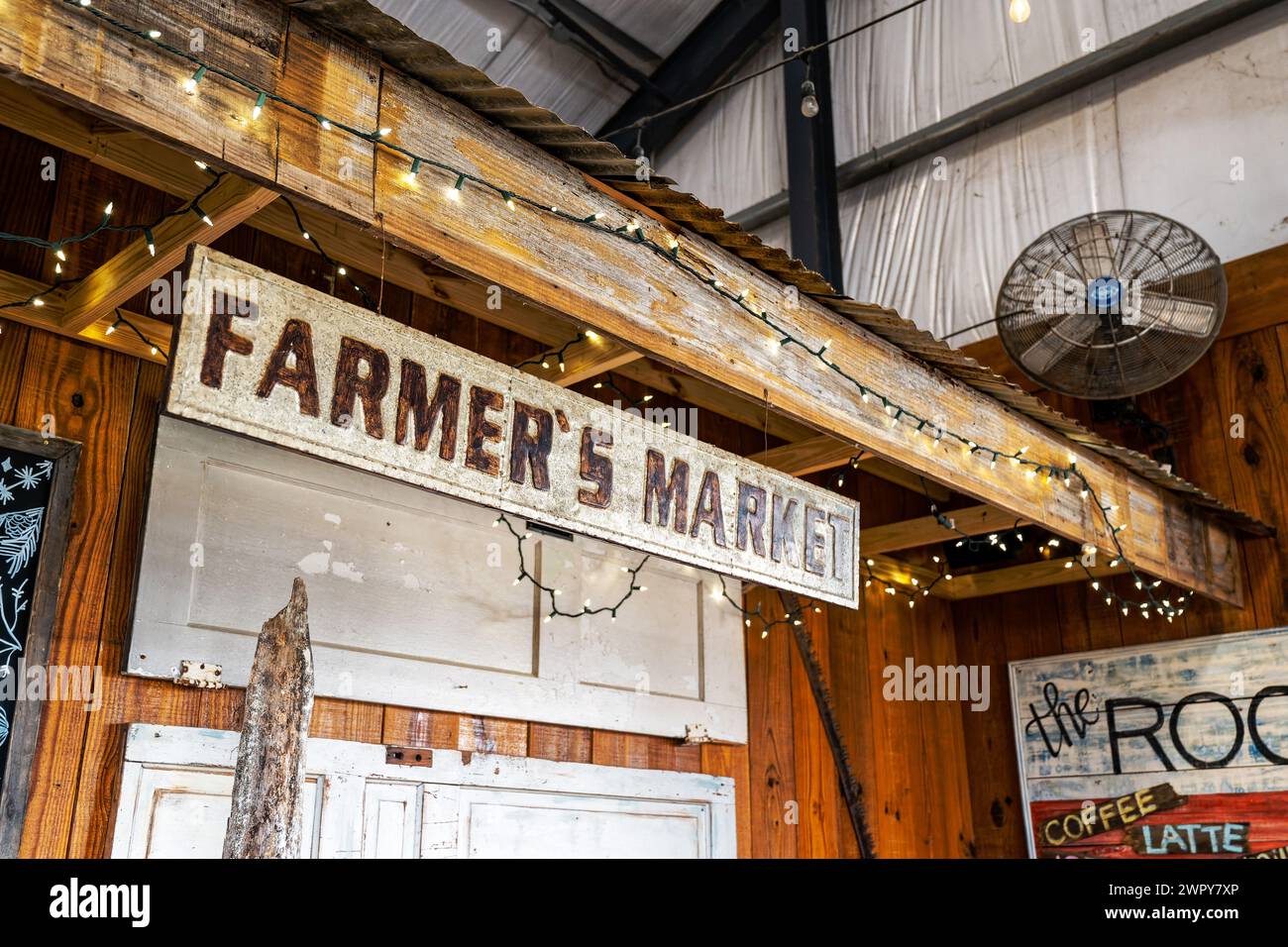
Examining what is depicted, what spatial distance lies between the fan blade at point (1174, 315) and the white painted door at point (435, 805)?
2574 mm

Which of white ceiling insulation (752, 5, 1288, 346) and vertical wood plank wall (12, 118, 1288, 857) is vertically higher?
white ceiling insulation (752, 5, 1288, 346)

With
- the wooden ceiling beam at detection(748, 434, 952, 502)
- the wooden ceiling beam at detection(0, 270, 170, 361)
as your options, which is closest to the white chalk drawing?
the wooden ceiling beam at detection(0, 270, 170, 361)

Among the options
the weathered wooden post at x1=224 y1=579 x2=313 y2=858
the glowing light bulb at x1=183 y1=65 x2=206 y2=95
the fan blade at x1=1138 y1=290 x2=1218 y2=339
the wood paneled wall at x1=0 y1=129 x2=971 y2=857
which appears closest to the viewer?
the glowing light bulb at x1=183 y1=65 x2=206 y2=95

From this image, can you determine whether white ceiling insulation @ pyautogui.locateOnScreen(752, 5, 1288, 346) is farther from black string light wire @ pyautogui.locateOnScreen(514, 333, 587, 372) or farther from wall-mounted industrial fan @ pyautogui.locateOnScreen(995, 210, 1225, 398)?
black string light wire @ pyautogui.locateOnScreen(514, 333, 587, 372)

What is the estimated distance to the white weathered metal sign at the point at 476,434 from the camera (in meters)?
1.90

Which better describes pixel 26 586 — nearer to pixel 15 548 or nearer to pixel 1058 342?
pixel 15 548

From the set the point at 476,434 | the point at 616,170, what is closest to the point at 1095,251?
the point at 616,170

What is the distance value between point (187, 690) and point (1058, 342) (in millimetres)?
3700

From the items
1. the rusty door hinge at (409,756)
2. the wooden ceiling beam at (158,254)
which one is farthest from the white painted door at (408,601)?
the wooden ceiling beam at (158,254)

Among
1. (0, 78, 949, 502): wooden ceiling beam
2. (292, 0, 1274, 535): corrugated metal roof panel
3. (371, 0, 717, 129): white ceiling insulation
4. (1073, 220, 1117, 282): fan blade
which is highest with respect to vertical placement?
(371, 0, 717, 129): white ceiling insulation

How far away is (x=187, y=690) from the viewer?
2.88m

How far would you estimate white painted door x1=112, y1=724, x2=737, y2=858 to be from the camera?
2.75 m

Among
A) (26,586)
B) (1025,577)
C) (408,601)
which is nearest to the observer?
(26,586)
